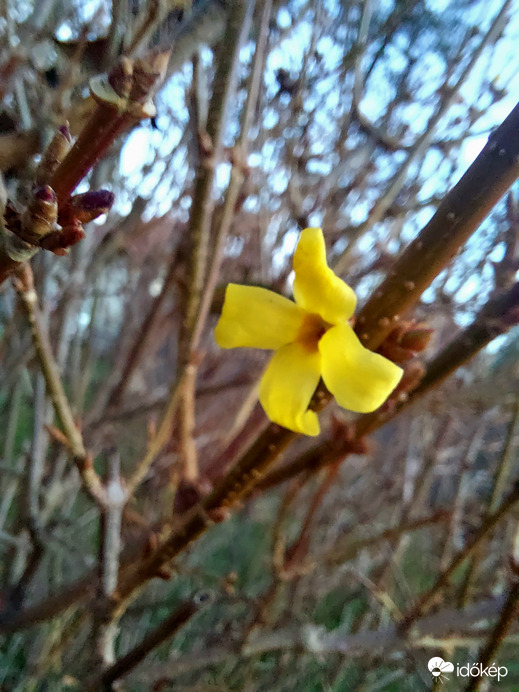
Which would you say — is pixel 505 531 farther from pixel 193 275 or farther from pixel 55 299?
pixel 55 299

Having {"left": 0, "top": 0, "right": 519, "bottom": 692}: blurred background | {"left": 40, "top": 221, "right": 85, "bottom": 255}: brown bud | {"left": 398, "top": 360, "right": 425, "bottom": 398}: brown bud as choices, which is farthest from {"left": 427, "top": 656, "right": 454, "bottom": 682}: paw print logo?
{"left": 40, "top": 221, "right": 85, "bottom": 255}: brown bud

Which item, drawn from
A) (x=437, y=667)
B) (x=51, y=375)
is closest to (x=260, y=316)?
(x=51, y=375)

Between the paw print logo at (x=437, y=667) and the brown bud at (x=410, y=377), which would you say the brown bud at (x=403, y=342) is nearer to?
the brown bud at (x=410, y=377)

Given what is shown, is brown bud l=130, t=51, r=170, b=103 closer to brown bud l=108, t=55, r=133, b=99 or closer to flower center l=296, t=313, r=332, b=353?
Result: brown bud l=108, t=55, r=133, b=99

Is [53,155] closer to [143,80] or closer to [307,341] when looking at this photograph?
[143,80]

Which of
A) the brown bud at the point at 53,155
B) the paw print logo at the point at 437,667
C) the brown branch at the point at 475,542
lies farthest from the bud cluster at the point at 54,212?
the paw print logo at the point at 437,667

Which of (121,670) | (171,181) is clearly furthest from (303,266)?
(171,181)
